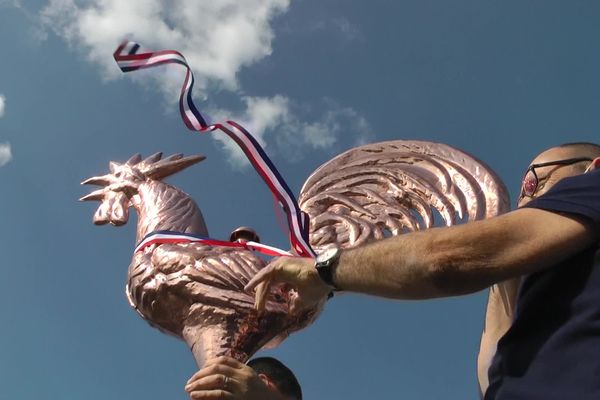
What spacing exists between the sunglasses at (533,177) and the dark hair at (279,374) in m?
1.25

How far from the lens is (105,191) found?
422 centimetres

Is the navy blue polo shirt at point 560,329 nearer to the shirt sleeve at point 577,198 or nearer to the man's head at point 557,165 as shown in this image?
the shirt sleeve at point 577,198

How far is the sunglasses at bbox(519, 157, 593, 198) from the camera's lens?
2.22 m

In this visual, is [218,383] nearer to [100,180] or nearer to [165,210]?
[165,210]

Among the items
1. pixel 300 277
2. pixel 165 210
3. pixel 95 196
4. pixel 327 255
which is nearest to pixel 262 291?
pixel 300 277

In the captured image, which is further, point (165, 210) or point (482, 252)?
point (165, 210)

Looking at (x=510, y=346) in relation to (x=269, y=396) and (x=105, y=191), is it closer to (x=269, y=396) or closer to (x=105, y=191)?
(x=269, y=396)

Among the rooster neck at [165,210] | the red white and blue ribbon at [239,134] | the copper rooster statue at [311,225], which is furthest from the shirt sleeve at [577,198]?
the rooster neck at [165,210]

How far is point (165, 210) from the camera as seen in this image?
3725 millimetres

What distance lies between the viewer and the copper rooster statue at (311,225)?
3.04m

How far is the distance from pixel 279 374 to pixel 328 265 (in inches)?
48.4

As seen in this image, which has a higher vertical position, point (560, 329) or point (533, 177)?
point (533, 177)

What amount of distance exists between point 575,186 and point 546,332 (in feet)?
1.14

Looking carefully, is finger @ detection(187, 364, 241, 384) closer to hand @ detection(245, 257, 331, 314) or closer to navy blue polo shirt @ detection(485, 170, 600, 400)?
hand @ detection(245, 257, 331, 314)
